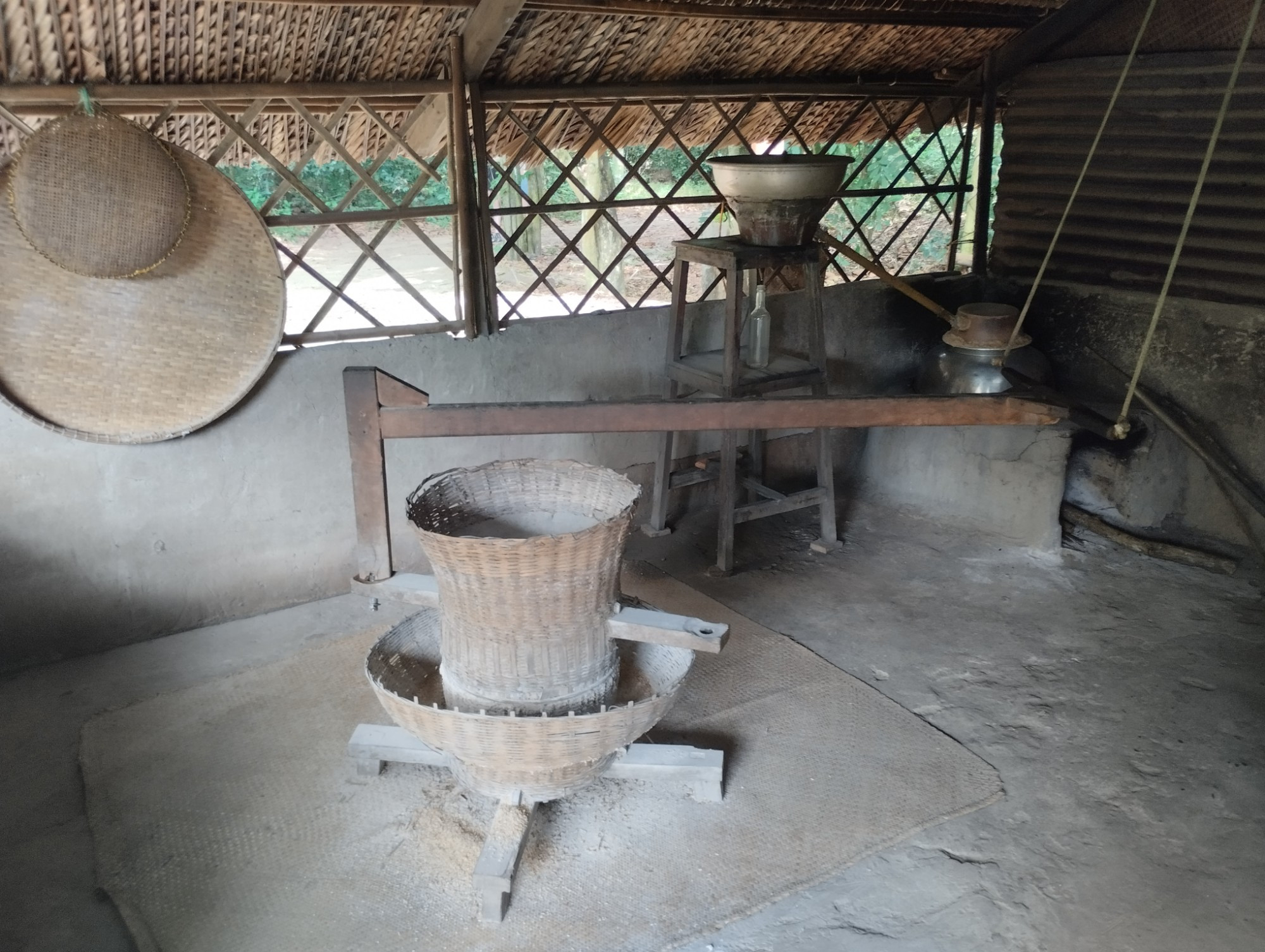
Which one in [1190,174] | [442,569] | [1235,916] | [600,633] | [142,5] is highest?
[142,5]

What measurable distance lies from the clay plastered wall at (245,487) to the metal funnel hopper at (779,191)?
603mm

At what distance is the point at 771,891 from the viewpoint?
204 centimetres

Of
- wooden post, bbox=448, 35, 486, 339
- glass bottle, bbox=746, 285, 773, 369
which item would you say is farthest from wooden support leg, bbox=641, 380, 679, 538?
wooden post, bbox=448, 35, 486, 339

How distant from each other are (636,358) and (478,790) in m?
1.99

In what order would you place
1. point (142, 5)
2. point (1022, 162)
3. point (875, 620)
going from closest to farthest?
1. point (142, 5)
2. point (875, 620)
3. point (1022, 162)

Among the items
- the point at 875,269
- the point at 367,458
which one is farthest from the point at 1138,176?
the point at 367,458

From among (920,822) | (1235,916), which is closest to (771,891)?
(920,822)

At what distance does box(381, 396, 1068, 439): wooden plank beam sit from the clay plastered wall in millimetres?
1386

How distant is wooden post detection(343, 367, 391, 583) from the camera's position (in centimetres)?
184

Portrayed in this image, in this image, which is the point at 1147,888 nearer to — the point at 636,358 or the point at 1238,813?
→ the point at 1238,813

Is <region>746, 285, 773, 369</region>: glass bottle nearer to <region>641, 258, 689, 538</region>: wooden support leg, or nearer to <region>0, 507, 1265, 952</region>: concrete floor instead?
<region>641, 258, 689, 538</region>: wooden support leg

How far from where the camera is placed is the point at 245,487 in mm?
3096

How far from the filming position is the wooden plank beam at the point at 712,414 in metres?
1.87

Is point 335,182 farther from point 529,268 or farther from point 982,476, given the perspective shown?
point 982,476
